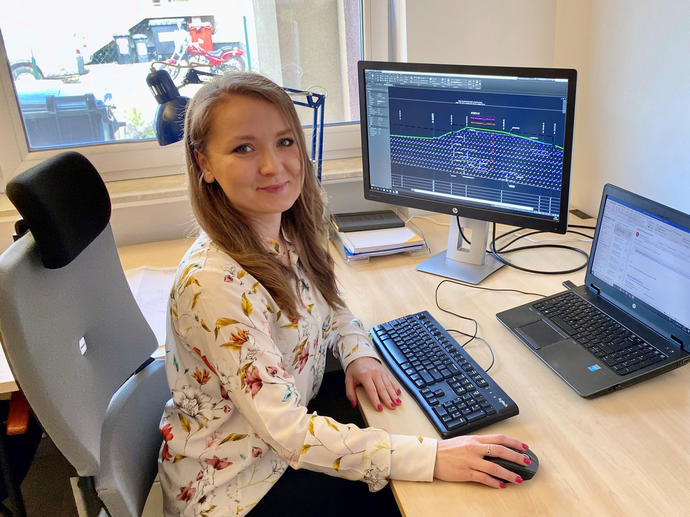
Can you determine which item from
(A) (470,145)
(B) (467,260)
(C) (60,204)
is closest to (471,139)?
(A) (470,145)

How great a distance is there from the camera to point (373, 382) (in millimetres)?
1095

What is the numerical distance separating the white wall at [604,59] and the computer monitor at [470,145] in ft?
1.22

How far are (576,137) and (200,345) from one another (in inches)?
55.4

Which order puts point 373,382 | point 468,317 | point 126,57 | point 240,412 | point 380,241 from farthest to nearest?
1. point 126,57
2. point 380,241
3. point 468,317
4. point 373,382
5. point 240,412

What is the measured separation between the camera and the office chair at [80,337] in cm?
87

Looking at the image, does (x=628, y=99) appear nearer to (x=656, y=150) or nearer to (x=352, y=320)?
(x=656, y=150)

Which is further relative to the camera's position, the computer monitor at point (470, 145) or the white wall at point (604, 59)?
the white wall at point (604, 59)

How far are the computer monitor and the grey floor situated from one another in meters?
1.30

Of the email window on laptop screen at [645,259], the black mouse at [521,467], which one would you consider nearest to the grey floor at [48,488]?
the black mouse at [521,467]

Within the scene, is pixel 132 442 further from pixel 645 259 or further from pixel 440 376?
pixel 645 259

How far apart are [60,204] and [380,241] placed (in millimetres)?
890

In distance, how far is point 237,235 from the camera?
105cm

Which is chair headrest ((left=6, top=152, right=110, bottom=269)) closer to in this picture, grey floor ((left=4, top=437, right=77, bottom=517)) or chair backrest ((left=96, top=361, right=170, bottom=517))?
chair backrest ((left=96, top=361, right=170, bottom=517))

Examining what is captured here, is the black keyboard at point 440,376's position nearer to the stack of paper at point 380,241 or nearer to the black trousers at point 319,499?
the black trousers at point 319,499
